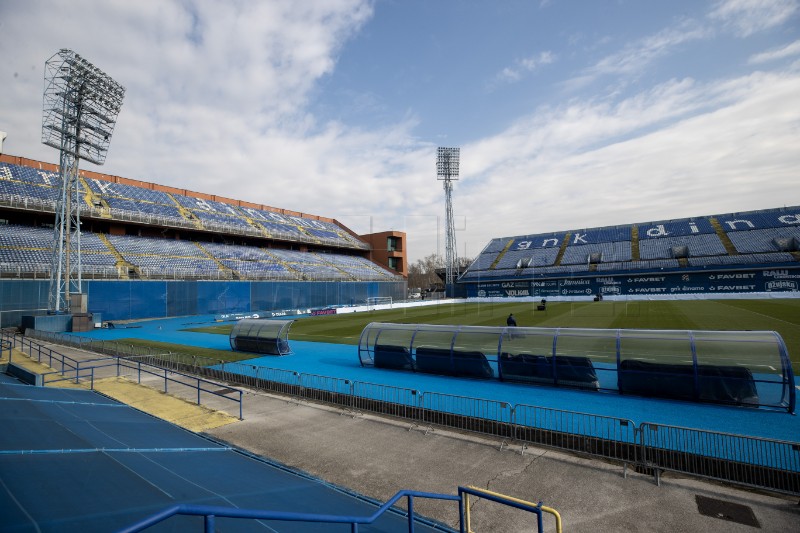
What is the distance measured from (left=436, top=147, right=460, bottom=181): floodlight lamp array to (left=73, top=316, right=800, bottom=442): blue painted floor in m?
53.9

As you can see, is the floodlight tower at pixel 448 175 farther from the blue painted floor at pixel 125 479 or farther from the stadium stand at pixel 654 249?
the blue painted floor at pixel 125 479

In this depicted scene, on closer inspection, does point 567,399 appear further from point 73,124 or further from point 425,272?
point 425,272

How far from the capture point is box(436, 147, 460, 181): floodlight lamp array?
236ft

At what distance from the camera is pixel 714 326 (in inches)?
Result: 1065

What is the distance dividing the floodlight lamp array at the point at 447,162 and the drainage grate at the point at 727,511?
224 ft

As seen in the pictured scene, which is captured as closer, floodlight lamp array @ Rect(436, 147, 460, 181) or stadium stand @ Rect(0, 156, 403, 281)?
stadium stand @ Rect(0, 156, 403, 281)

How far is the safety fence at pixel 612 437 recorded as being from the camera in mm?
7445

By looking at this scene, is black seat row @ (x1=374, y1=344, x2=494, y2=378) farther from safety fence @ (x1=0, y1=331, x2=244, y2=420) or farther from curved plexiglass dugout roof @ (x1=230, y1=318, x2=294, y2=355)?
safety fence @ (x1=0, y1=331, x2=244, y2=420)

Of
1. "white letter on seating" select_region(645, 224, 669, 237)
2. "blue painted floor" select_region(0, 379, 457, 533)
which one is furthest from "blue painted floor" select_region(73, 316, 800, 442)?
"white letter on seating" select_region(645, 224, 669, 237)

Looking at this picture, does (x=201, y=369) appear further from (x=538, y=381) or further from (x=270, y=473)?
(x=538, y=381)


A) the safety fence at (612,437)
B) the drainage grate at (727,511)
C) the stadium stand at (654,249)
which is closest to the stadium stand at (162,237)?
the stadium stand at (654,249)

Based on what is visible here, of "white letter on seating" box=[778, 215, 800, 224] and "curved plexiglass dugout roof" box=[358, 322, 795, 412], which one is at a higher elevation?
"white letter on seating" box=[778, 215, 800, 224]

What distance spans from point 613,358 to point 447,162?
194ft

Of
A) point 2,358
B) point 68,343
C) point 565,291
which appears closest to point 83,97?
point 68,343
